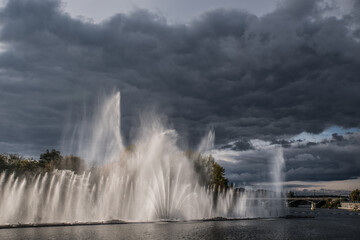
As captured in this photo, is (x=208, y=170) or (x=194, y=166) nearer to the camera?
(x=194, y=166)

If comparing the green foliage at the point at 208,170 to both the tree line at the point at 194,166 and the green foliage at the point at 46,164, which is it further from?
the green foliage at the point at 46,164

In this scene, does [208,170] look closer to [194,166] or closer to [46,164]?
[194,166]

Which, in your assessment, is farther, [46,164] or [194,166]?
[46,164]

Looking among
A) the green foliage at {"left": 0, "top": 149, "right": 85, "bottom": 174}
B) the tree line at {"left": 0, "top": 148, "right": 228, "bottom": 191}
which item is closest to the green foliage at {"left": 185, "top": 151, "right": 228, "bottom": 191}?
the tree line at {"left": 0, "top": 148, "right": 228, "bottom": 191}

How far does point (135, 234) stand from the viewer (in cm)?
4616

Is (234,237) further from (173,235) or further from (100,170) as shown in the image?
(100,170)

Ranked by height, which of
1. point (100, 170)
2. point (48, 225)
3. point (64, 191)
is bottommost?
point (48, 225)

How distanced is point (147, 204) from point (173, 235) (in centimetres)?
2681

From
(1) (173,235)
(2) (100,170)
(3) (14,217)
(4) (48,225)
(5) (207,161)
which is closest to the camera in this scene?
(1) (173,235)

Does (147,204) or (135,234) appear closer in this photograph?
(135,234)

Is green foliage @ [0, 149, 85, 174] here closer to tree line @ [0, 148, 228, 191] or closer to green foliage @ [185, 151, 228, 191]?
tree line @ [0, 148, 228, 191]

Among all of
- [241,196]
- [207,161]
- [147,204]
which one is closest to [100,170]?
[147,204]

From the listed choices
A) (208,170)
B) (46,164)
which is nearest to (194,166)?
(208,170)

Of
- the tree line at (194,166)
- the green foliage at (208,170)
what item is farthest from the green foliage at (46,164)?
the green foliage at (208,170)
